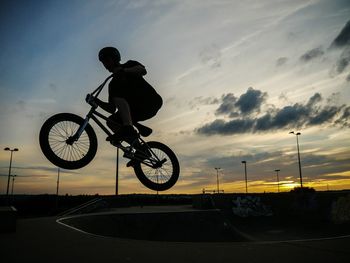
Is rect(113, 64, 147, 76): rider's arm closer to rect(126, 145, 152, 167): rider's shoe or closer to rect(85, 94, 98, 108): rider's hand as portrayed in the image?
rect(85, 94, 98, 108): rider's hand

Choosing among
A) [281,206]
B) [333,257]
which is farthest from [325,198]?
[333,257]

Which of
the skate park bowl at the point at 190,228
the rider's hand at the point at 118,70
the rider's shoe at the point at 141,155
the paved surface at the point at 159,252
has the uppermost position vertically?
the rider's hand at the point at 118,70

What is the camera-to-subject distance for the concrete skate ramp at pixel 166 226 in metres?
16.5

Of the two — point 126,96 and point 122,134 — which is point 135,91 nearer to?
point 126,96

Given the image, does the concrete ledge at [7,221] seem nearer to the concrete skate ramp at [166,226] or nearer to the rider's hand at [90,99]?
the concrete skate ramp at [166,226]

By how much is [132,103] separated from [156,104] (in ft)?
1.34

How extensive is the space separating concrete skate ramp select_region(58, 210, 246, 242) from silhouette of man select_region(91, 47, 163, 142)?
12.5 m

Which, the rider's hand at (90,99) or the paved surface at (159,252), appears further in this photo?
the paved surface at (159,252)

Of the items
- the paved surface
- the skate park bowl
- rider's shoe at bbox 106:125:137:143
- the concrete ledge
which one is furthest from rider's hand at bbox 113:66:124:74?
the skate park bowl

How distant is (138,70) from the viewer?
4355mm

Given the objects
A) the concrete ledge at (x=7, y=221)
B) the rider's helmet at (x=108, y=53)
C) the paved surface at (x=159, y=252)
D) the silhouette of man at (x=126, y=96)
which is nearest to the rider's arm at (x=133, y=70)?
the silhouette of man at (x=126, y=96)

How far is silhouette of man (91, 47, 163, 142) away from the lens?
431cm

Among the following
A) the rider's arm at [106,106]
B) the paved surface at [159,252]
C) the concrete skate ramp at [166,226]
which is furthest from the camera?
the concrete skate ramp at [166,226]

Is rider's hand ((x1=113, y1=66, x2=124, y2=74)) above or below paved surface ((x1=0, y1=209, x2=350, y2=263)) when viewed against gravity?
above
